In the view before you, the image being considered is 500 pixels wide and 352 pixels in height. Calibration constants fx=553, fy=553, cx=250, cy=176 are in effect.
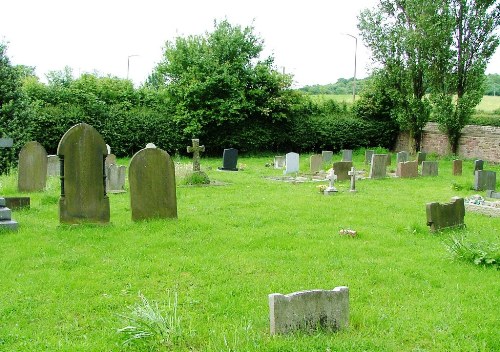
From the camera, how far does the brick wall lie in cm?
2670

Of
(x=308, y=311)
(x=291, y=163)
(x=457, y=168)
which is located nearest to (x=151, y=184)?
(x=308, y=311)

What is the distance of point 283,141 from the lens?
30984 millimetres

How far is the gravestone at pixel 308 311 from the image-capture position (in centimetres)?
473

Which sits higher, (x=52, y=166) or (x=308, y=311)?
(x=52, y=166)

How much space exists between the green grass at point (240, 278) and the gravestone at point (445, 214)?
20 centimetres

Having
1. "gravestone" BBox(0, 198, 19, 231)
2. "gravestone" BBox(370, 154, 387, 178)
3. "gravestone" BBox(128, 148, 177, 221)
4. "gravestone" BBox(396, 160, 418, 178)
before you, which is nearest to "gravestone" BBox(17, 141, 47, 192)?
"gravestone" BBox(0, 198, 19, 231)

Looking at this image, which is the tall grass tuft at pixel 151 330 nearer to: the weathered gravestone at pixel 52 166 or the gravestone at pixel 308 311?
the gravestone at pixel 308 311

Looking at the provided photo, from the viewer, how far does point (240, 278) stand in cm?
666

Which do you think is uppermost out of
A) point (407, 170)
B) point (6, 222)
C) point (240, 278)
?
point (407, 170)

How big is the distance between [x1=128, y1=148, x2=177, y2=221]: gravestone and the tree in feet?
67.8

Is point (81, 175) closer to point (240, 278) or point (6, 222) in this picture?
point (6, 222)

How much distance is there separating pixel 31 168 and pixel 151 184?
5861mm

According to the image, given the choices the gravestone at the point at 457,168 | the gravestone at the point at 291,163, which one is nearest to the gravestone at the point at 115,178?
the gravestone at the point at 291,163

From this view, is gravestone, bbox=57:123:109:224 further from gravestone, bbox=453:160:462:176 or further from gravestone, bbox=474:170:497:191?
gravestone, bbox=453:160:462:176
